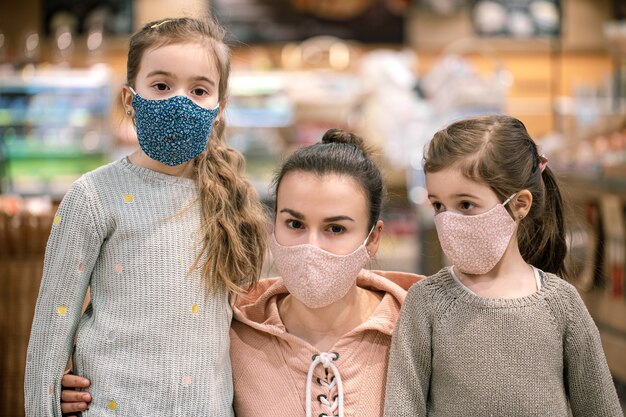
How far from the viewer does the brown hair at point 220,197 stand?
199 centimetres

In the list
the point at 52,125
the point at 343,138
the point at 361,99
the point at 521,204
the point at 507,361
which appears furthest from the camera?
the point at 52,125

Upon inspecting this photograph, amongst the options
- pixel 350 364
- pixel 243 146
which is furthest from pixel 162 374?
pixel 243 146

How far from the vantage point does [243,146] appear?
18.7 feet

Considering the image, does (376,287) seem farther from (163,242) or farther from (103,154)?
(103,154)

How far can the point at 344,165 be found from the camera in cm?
205

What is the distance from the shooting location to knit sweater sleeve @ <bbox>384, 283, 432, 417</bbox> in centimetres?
186

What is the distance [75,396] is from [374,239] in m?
0.77

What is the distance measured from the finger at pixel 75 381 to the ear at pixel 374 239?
710mm

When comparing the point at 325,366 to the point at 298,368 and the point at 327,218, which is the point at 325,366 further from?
the point at 327,218

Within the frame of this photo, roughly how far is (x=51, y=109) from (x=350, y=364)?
4.67 metres

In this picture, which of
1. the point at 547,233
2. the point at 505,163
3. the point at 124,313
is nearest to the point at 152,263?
the point at 124,313

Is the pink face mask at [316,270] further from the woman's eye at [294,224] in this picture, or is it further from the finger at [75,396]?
the finger at [75,396]

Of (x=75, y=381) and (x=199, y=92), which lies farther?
(x=199, y=92)

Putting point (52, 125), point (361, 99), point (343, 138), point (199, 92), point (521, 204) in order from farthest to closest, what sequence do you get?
1. point (52, 125)
2. point (361, 99)
3. point (343, 138)
4. point (199, 92)
5. point (521, 204)
